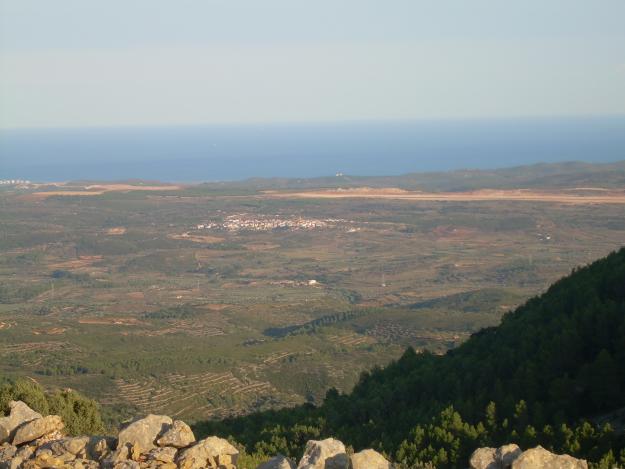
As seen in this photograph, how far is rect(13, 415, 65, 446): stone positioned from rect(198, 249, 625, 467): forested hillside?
15.3 feet

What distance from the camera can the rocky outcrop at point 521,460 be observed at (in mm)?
10562

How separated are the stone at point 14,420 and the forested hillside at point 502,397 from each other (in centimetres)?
468

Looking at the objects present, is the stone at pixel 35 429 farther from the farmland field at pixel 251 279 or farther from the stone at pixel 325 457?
the farmland field at pixel 251 279

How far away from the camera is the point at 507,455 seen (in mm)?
10945

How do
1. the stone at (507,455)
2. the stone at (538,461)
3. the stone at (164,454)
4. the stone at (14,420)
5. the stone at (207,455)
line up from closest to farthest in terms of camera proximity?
the stone at (538,461), the stone at (507,455), the stone at (207,455), the stone at (164,454), the stone at (14,420)

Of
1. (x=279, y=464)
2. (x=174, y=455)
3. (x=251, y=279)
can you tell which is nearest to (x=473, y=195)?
(x=251, y=279)

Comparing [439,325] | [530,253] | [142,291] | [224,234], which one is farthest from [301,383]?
[224,234]

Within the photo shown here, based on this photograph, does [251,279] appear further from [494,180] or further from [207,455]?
[494,180]

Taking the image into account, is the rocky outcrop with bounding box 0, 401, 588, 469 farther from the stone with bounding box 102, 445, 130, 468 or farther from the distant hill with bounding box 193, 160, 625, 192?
the distant hill with bounding box 193, 160, 625, 192

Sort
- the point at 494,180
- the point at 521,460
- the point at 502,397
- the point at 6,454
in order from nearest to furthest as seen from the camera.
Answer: the point at 521,460
the point at 6,454
the point at 502,397
the point at 494,180

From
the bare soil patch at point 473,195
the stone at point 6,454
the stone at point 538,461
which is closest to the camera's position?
the stone at point 538,461

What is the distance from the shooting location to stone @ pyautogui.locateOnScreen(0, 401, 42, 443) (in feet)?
44.2

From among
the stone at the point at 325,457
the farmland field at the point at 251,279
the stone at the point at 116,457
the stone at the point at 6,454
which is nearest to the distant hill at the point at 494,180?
the farmland field at the point at 251,279

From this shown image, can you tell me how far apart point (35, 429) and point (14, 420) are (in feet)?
2.19
